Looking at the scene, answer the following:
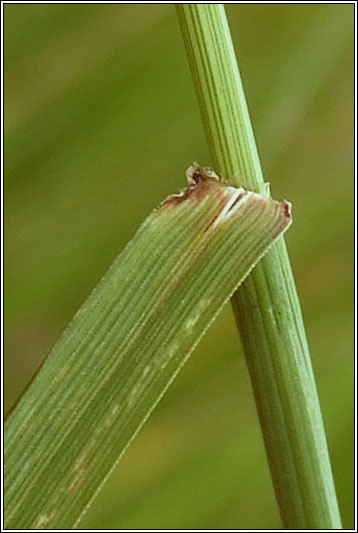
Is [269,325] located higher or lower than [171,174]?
lower

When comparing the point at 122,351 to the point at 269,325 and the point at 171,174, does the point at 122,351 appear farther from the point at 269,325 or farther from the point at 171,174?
the point at 171,174

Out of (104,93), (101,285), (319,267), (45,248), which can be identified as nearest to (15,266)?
(45,248)

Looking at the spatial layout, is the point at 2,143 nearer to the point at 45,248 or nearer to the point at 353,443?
the point at 45,248

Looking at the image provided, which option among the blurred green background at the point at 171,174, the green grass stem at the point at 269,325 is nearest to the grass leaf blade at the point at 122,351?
the green grass stem at the point at 269,325

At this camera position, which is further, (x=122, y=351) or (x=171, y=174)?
(x=171, y=174)

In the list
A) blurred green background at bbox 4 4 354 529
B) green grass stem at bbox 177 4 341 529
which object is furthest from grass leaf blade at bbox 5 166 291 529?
blurred green background at bbox 4 4 354 529

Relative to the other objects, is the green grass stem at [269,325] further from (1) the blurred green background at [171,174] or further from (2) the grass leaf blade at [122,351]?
(1) the blurred green background at [171,174]

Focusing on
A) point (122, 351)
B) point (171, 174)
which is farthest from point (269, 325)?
point (171, 174)

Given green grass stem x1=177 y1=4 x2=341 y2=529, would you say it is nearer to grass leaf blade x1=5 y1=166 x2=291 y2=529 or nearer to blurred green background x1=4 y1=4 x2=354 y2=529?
grass leaf blade x1=5 y1=166 x2=291 y2=529
